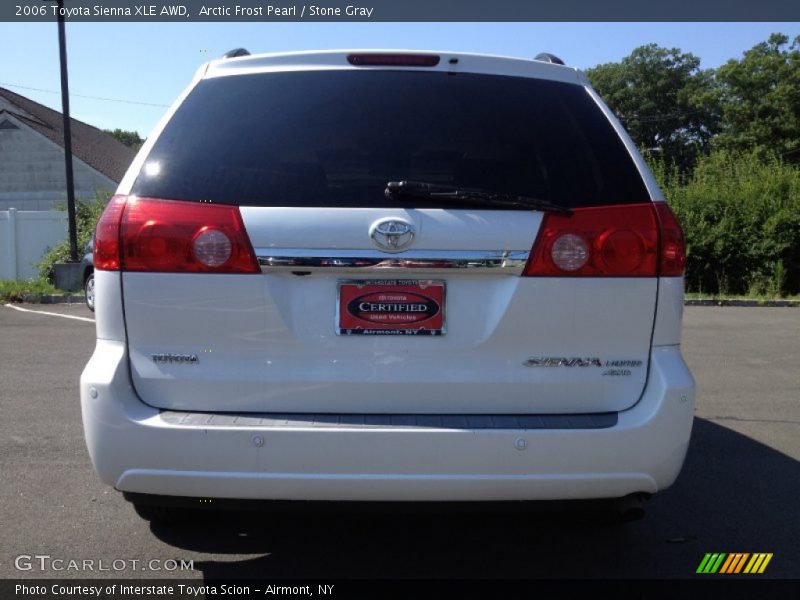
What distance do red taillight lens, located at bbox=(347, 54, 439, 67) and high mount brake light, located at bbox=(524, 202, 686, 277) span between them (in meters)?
0.80

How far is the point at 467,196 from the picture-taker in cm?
261

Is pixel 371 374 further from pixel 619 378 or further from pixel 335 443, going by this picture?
pixel 619 378

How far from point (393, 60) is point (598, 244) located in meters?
1.04

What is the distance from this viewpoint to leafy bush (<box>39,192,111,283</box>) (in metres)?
A: 17.4

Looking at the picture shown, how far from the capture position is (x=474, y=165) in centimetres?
273

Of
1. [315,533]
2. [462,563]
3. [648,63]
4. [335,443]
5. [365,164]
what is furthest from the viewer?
[648,63]

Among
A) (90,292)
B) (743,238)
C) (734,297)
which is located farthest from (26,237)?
(743,238)

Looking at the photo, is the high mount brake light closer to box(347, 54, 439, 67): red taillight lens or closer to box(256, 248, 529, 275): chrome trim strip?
box(256, 248, 529, 275): chrome trim strip

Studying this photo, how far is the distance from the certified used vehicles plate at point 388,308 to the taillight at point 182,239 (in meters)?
0.33

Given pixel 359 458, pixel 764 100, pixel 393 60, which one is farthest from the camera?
pixel 764 100

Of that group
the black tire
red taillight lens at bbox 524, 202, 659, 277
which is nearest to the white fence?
the black tire

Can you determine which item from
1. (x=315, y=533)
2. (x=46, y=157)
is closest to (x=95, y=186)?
(x=46, y=157)

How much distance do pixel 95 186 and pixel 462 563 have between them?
26668 mm

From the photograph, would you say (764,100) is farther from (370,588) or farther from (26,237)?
(370,588)
